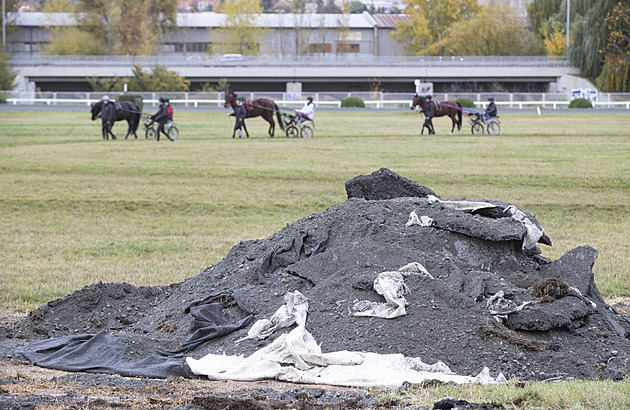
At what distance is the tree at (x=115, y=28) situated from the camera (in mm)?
89312

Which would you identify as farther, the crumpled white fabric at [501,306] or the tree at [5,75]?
the tree at [5,75]

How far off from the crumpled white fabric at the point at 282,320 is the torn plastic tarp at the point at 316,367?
0.74 feet

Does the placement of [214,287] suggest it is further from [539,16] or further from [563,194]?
[539,16]

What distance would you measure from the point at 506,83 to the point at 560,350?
245ft

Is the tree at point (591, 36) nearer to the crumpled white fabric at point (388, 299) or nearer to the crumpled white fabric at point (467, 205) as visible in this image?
the crumpled white fabric at point (467, 205)

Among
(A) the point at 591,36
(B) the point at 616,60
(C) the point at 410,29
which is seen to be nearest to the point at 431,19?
(C) the point at 410,29

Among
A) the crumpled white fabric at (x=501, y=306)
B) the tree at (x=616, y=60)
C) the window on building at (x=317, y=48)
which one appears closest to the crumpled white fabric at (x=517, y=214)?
the crumpled white fabric at (x=501, y=306)

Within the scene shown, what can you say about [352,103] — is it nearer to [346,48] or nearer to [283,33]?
[346,48]

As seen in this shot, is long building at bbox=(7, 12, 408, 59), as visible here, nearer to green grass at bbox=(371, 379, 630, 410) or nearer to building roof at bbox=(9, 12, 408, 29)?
building roof at bbox=(9, 12, 408, 29)

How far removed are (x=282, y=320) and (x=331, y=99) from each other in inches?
2235

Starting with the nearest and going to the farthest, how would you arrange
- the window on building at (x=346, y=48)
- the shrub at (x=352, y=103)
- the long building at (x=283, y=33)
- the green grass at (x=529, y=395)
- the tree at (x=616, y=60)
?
the green grass at (x=529, y=395)
the shrub at (x=352, y=103)
the tree at (x=616, y=60)
the long building at (x=283, y=33)
the window on building at (x=346, y=48)

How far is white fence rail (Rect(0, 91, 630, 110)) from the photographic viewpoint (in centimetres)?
5733

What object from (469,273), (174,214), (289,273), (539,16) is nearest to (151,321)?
(289,273)

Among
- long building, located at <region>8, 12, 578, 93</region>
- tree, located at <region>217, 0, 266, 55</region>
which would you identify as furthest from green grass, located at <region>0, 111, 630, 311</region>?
tree, located at <region>217, 0, 266, 55</region>
